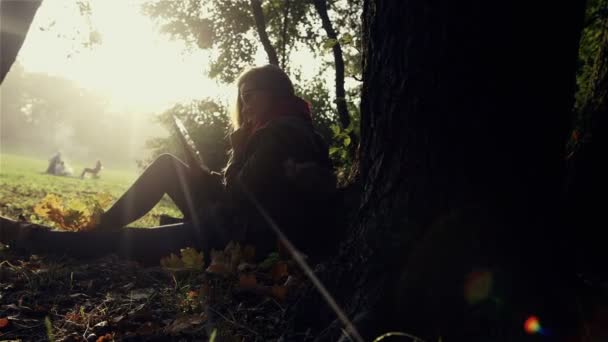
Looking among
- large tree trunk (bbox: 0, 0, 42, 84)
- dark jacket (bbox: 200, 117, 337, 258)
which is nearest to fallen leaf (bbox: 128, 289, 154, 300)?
dark jacket (bbox: 200, 117, 337, 258)

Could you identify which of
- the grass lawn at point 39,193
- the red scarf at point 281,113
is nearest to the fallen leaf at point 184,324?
the red scarf at point 281,113

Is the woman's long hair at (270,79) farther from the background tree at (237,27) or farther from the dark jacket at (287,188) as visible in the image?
the background tree at (237,27)

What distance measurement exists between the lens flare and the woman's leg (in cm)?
274

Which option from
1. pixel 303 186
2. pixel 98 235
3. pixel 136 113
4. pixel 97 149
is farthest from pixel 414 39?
pixel 136 113

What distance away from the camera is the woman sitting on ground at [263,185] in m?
2.95

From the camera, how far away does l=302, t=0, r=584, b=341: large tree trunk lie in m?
1.50

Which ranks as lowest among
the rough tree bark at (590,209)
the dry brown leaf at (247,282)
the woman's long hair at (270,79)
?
the dry brown leaf at (247,282)

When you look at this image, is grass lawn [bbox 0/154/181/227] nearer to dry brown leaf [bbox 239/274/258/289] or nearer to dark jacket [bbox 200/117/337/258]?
dark jacket [bbox 200/117/337/258]

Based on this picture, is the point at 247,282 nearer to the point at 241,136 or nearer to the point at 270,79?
the point at 241,136

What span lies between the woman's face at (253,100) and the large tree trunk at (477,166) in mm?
1812

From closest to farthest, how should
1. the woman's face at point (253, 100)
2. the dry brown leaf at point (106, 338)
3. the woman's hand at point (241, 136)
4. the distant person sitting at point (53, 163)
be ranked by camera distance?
the dry brown leaf at point (106, 338) < the woman's face at point (253, 100) < the woman's hand at point (241, 136) < the distant person sitting at point (53, 163)

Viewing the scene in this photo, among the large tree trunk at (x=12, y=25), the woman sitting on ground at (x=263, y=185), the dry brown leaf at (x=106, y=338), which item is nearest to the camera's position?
the dry brown leaf at (x=106, y=338)

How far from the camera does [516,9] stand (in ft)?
4.92

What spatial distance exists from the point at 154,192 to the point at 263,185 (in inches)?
46.3
